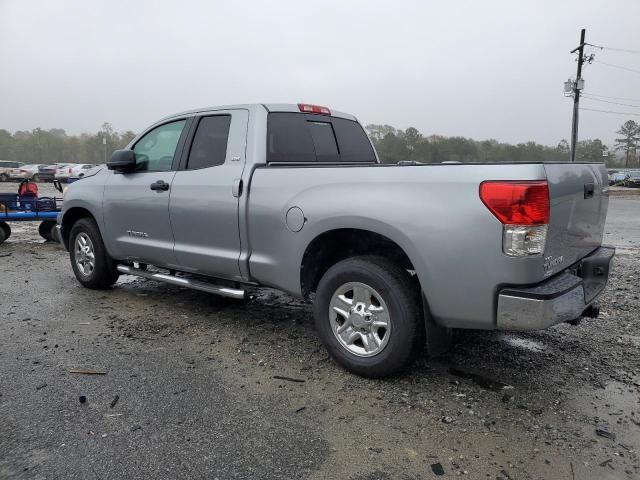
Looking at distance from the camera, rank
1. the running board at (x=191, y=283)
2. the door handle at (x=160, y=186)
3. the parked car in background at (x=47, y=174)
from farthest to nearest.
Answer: the parked car in background at (x=47, y=174) → the door handle at (x=160, y=186) → the running board at (x=191, y=283)

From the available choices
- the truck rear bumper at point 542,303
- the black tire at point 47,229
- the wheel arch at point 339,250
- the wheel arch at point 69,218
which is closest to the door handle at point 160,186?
the wheel arch at point 69,218

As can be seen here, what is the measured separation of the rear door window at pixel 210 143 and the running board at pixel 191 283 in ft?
3.44

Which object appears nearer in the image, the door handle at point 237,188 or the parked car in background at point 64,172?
the door handle at point 237,188

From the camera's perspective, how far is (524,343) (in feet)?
13.8

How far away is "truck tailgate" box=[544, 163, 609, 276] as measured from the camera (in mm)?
2855

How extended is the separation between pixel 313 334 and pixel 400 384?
3.94 ft

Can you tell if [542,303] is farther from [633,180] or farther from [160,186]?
[633,180]

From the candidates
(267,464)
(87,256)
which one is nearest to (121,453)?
(267,464)

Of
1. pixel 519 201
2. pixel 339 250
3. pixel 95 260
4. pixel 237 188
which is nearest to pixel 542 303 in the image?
pixel 519 201

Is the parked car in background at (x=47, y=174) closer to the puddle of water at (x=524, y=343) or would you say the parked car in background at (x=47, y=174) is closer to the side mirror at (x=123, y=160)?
the side mirror at (x=123, y=160)

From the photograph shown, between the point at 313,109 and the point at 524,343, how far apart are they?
2.83 metres

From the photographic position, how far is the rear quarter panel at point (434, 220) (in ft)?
9.11

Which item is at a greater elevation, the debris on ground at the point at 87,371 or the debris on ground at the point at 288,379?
the debris on ground at the point at 87,371

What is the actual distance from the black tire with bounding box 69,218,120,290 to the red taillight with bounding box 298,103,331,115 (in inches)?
109
